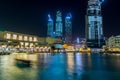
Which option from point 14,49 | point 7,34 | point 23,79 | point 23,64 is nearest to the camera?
point 23,79

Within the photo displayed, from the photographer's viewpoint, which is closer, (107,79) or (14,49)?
(107,79)

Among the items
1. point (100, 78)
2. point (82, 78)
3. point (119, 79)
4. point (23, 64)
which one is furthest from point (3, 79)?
point (23, 64)

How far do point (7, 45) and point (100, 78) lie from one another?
15526 cm

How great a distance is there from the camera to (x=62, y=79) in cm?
3722

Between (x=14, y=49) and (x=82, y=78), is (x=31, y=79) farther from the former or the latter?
(x=14, y=49)

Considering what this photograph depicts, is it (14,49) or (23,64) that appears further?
(14,49)

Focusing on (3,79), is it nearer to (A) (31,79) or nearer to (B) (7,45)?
(A) (31,79)

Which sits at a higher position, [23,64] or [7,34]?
[7,34]

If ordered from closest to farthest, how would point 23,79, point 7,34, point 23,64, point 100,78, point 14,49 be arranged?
point 23,79 → point 100,78 → point 23,64 → point 7,34 → point 14,49

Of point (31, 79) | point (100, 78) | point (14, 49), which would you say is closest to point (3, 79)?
point (31, 79)

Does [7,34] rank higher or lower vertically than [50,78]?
higher

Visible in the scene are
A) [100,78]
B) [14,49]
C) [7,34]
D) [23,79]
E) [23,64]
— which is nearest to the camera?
[23,79]

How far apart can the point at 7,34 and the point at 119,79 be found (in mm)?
155485

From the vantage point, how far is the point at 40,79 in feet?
121
